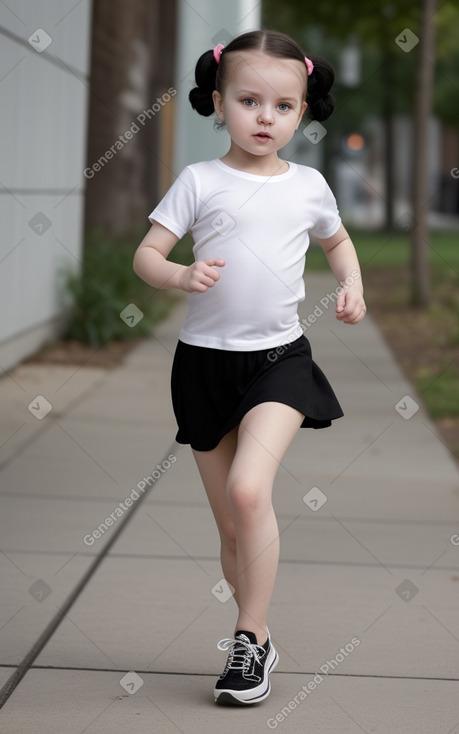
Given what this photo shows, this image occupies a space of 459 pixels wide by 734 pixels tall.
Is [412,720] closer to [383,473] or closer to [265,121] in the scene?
[265,121]

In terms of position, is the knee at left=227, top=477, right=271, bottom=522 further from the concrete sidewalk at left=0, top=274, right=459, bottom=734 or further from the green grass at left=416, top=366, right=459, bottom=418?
the green grass at left=416, top=366, right=459, bottom=418

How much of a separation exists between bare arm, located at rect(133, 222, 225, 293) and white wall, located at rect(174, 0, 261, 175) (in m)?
13.4

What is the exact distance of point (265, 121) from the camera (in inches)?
124

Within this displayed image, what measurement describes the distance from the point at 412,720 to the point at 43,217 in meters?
7.33

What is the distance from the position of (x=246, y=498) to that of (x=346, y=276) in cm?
72

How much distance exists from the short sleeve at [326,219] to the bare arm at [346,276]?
3 cm

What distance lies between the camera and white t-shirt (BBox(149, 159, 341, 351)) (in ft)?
10.6

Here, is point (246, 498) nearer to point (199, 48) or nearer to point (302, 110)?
point (302, 110)

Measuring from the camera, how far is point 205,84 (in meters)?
3.39

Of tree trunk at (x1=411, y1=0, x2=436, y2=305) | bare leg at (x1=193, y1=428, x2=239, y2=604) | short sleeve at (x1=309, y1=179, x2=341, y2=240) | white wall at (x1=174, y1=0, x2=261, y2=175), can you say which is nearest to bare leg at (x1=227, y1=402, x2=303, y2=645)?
bare leg at (x1=193, y1=428, x2=239, y2=604)

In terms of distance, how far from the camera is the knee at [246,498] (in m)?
3.15

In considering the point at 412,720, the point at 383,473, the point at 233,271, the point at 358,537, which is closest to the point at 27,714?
the point at 412,720

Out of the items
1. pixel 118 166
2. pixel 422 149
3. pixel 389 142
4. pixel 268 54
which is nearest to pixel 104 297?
pixel 422 149

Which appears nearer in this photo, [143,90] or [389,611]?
[389,611]
